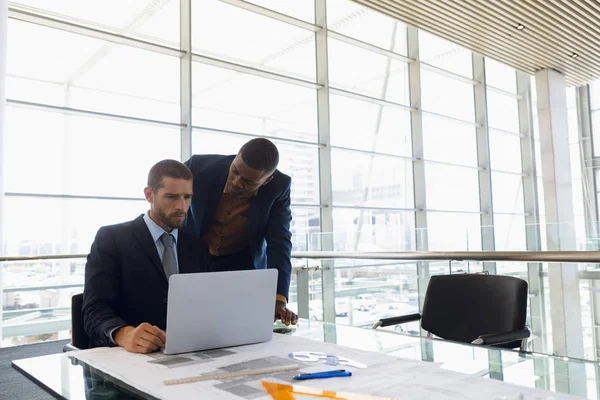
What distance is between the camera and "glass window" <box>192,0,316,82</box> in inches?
275

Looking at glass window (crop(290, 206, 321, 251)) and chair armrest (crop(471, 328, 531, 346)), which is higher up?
glass window (crop(290, 206, 321, 251))

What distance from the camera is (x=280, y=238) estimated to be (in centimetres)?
196

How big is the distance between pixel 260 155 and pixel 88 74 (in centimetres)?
522

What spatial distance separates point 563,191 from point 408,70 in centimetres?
341

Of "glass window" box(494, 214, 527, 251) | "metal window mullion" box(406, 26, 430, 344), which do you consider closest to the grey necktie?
"glass window" box(494, 214, 527, 251)

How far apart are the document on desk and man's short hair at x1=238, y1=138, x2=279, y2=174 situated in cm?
64

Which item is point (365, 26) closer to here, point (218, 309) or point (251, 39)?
point (251, 39)

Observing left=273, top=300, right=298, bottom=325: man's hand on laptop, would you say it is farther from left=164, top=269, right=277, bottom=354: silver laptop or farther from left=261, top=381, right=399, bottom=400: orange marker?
left=261, top=381, right=399, bottom=400: orange marker

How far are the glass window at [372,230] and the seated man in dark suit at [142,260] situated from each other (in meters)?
5.31

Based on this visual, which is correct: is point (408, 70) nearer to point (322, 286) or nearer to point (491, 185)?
point (491, 185)

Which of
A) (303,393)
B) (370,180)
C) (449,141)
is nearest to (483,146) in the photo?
(449,141)

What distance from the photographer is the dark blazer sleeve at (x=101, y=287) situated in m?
1.42

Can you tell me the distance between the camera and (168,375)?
3.30ft

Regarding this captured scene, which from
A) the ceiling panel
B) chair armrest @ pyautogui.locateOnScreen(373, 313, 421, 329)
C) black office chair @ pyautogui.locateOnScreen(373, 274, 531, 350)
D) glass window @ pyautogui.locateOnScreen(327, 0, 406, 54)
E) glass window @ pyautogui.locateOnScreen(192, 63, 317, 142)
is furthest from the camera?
glass window @ pyautogui.locateOnScreen(327, 0, 406, 54)
